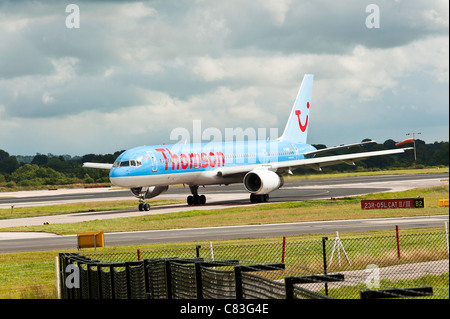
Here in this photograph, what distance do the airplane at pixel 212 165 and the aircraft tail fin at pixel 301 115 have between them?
327 cm

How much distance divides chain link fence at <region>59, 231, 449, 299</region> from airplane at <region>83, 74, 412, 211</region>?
84.0ft

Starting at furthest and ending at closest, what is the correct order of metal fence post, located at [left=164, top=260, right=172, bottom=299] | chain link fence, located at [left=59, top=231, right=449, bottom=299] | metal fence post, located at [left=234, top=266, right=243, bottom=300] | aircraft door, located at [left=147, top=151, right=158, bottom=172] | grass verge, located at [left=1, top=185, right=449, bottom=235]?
aircraft door, located at [left=147, top=151, right=158, bottom=172], grass verge, located at [left=1, top=185, right=449, bottom=235], metal fence post, located at [left=164, top=260, right=172, bottom=299], metal fence post, located at [left=234, top=266, right=243, bottom=300], chain link fence, located at [left=59, top=231, right=449, bottom=299]

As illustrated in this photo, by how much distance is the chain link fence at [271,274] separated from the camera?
9.84m

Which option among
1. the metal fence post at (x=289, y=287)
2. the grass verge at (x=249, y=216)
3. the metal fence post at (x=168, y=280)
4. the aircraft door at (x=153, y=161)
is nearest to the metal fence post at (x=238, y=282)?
the metal fence post at (x=289, y=287)

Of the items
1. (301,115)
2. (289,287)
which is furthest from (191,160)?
(289,287)

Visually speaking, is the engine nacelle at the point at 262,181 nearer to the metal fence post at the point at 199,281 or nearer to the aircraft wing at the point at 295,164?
the aircraft wing at the point at 295,164

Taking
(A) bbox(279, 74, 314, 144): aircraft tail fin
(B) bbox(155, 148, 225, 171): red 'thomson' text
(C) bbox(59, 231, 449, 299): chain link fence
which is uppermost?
(A) bbox(279, 74, 314, 144): aircraft tail fin

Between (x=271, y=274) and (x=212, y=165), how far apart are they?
4244cm

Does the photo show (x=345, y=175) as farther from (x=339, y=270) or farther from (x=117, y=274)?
(x=117, y=274)

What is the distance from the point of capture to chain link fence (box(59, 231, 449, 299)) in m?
9.84

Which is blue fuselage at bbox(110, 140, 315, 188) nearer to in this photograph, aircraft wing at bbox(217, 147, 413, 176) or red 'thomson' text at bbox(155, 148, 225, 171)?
red 'thomson' text at bbox(155, 148, 225, 171)

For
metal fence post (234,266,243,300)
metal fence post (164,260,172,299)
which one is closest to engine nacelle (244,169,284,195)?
metal fence post (164,260,172,299)
